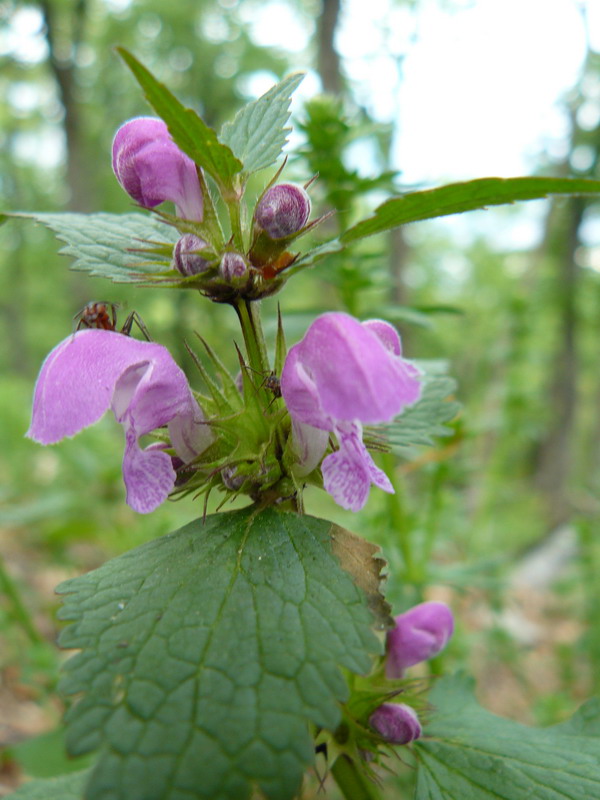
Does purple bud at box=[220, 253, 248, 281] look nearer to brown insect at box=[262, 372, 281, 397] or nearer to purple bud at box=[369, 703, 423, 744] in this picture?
brown insect at box=[262, 372, 281, 397]

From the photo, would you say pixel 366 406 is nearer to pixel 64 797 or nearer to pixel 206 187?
pixel 206 187

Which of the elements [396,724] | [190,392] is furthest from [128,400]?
[396,724]

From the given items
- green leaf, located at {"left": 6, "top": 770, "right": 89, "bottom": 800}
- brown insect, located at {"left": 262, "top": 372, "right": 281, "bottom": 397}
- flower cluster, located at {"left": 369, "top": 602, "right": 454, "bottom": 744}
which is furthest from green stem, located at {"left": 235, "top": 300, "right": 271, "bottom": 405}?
green leaf, located at {"left": 6, "top": 770, "right": 89, "bottom": 800}

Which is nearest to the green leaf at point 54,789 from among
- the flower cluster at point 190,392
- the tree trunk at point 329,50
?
the flower cluster at point 190,392

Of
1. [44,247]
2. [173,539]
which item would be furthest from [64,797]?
[44,247]

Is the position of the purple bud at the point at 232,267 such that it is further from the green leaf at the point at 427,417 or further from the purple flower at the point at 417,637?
the purple flower at the point at 417,637

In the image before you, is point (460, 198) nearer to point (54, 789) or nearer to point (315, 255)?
point (315, 255)
